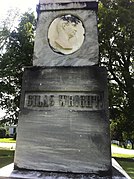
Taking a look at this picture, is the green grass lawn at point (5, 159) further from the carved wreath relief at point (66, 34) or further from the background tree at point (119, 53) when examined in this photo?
the carved wreath relief at point (66, 34)

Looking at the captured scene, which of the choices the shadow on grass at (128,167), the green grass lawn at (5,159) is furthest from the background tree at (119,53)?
the green grass lawn at (5,159)

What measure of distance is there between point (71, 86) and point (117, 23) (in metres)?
13.5

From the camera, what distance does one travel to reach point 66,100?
385 centimetres

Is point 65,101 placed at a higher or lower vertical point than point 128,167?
higher

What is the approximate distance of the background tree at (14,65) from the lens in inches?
647

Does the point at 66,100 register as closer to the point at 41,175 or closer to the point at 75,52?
the point at 75,52

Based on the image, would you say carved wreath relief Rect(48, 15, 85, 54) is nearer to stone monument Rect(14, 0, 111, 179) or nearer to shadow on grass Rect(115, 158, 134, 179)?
stone monument Rect(14, 0, 111, 179)

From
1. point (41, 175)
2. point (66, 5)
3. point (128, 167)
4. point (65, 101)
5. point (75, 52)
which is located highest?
point (66, 5)

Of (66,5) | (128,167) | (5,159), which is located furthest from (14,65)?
(66,5)

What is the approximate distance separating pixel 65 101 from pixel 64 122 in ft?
1.01

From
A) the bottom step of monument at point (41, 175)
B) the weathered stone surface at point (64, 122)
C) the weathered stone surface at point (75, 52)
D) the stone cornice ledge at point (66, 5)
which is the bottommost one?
the bottom step of monument at point (41, 175)

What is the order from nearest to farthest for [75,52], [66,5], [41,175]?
[41,175]
[75,52]
[66,5]

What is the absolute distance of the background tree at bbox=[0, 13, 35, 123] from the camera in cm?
1642

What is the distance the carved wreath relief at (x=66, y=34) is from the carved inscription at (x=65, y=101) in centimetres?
77
